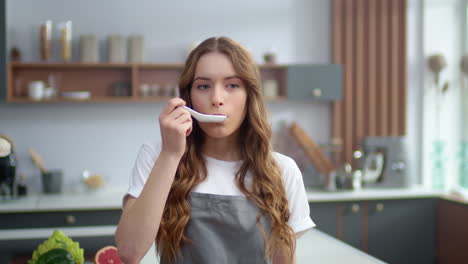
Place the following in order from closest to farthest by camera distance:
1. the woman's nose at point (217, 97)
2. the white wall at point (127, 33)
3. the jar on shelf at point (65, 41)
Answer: the woman's nose at point (217, 97) → the jar on shelf at point (65, 41) → the white wall at point (127, 33)

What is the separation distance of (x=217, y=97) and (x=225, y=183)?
22 cm

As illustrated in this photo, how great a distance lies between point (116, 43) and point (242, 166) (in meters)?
3.02

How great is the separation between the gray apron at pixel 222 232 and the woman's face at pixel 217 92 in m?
0.17

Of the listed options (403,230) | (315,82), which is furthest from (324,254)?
(315,82)

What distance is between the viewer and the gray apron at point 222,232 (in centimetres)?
115

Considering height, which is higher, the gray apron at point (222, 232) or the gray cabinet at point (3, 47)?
the gray cabinet at point (3, 47)

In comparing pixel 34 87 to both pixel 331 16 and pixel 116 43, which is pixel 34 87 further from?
pixel 331 16

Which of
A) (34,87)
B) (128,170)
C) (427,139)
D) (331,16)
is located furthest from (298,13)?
(34,87)

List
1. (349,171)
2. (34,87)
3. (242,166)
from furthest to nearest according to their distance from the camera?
(349,171)
(34,87)
(242,166)

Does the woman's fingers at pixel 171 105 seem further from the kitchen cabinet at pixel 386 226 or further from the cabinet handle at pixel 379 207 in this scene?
the cabinet handle at pixel 379 207

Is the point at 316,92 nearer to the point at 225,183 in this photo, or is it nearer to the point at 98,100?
the point at 98,100

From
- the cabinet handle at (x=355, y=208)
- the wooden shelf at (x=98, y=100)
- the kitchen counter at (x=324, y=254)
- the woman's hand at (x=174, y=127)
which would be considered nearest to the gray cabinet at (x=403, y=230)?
the cabinet handle at (x=355, y=208)

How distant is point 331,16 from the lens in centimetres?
443

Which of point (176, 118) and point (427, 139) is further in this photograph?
point (427, 139)
